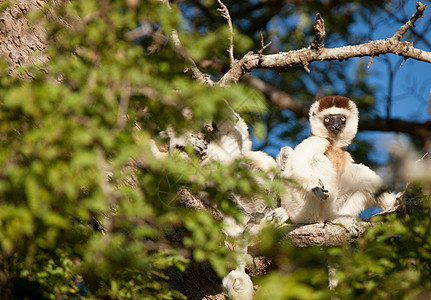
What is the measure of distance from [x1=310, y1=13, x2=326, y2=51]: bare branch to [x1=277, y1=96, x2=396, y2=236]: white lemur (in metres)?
1.20

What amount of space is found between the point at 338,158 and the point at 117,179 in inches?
144

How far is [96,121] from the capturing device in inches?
102

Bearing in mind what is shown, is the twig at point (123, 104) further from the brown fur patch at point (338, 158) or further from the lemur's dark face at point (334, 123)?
the lemur's dark face at point (334, 123)

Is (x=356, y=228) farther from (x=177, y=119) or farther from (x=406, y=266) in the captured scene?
(x=177, y=119)

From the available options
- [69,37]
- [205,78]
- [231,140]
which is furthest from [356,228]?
[69,37]

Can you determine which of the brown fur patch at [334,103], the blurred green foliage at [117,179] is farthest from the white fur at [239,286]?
the brown fur patch at [334,103]

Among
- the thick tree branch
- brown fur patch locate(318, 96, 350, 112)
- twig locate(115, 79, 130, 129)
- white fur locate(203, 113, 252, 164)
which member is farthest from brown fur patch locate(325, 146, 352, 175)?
twig locate(115, 79, 130, 129)

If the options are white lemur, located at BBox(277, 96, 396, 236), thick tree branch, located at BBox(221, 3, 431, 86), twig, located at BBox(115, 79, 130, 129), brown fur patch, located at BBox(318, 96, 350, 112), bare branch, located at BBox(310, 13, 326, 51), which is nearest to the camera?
twig, located at BBox(115, 79, 130, 129)

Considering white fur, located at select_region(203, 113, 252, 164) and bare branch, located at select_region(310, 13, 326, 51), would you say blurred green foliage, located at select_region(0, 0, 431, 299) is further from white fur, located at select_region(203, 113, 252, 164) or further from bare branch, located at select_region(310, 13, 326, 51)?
white fur, located at select_region(203, 113, 252, 164)

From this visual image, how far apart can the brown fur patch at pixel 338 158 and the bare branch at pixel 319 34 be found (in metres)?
1.38

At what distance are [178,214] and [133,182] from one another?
1857 mm

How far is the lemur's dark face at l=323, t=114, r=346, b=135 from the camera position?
6305 millimetres

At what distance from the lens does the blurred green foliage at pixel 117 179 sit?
2512 mm

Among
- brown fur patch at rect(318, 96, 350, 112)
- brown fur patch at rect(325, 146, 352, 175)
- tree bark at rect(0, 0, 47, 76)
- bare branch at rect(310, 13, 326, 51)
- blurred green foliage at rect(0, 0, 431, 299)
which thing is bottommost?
blurred green foliage at rect(0, 0, 431, 299)
